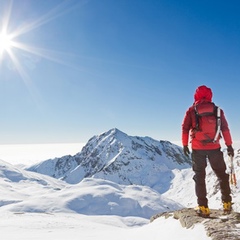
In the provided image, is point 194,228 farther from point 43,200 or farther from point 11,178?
point 11,178

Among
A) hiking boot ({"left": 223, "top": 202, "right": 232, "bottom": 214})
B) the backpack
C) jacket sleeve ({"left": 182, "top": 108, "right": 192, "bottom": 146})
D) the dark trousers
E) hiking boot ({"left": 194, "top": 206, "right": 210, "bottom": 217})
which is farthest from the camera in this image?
hiking boot ({"left": 194, "top": 206, "right": 210, "bottom": 217})

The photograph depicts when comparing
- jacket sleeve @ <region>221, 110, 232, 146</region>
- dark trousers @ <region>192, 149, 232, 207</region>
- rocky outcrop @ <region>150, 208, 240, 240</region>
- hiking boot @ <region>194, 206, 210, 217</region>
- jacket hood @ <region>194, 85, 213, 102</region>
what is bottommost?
rocky outcrop @ <region>150, 208, 240, 240</region>

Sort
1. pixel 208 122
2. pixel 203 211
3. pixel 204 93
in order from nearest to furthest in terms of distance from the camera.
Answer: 1. pixel 208 122
2. pixel 204 93
3. pixel 203 211

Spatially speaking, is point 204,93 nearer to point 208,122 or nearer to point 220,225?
point 208,122

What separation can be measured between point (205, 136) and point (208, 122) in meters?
0.38

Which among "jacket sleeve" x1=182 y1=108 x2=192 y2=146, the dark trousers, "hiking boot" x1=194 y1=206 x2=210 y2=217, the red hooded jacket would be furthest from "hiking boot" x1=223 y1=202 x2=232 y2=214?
"jacket sleeve" x1=182 y1=108 x2=192 y2=146

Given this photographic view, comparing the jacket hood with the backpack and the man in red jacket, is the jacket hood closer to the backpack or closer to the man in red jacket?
the man in red jacket

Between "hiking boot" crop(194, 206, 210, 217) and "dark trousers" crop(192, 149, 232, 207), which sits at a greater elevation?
"dark trousers" crop(192, 149, 232, 207)

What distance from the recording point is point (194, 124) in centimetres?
787

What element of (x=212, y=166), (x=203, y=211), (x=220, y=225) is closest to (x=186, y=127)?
(x=212, y=166)

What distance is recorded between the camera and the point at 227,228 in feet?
21.8

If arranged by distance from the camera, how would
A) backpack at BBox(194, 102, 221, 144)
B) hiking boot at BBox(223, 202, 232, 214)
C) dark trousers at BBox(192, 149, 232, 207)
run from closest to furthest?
backpack at BBox(194, 102, 221, 144)
dark trousers at BBox(192, 149, 232, 207)
hiking boot at BBox(223, 202, 232, 214)

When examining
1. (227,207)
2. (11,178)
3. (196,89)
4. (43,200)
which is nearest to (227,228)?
(227,207)

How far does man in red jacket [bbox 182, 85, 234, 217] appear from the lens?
7.74 m
